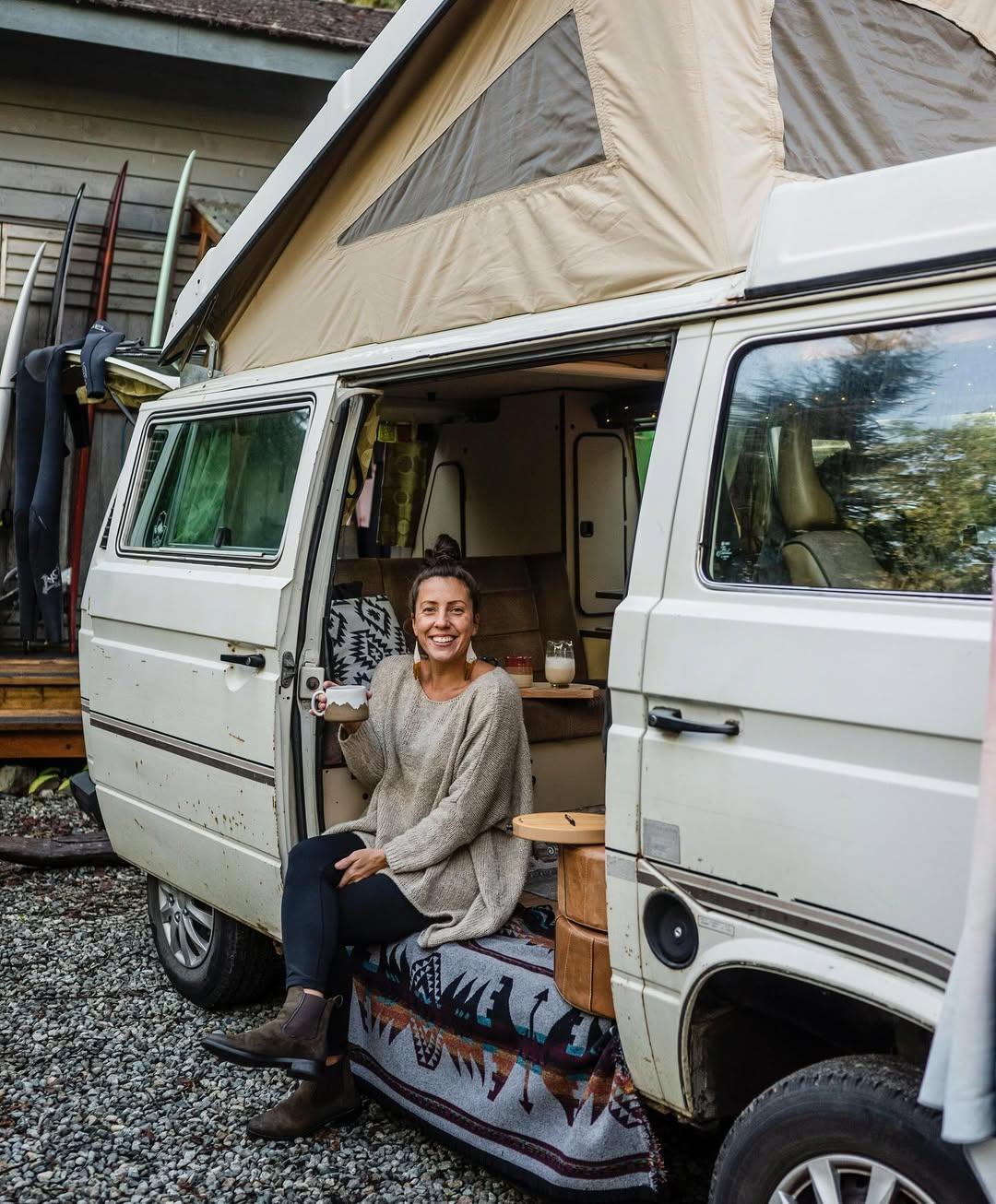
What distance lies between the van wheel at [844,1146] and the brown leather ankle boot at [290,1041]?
1.32 meters

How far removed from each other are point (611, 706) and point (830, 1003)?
74 centimetres

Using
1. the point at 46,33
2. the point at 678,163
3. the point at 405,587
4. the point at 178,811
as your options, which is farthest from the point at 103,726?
the point at 46,33

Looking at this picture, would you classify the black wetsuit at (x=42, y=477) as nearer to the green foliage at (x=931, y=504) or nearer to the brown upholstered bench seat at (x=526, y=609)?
the brown upholstered bench seat at (x=526, y=609)

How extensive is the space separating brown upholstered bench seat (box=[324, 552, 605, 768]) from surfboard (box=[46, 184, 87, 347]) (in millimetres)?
4907

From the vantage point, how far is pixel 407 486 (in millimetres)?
5973

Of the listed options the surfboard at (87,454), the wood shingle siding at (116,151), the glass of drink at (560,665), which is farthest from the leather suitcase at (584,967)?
the wood shingle siding at (116,151)

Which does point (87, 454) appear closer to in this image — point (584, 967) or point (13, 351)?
point (13, 351)

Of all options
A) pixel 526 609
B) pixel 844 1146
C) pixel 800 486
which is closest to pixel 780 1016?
pixel 844 1146

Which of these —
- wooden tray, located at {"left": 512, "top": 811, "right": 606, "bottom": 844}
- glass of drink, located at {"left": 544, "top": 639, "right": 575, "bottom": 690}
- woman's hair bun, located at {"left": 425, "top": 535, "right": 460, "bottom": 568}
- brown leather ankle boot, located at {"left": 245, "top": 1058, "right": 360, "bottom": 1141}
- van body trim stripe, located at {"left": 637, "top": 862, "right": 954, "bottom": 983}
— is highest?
woman's hair bun, located at {"left": 425, "top": 535, "right": 460, "bottom": 568}

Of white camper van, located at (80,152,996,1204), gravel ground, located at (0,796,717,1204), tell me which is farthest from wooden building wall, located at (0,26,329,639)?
white camper van, located at (80,152,996,1204)

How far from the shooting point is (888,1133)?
92.7 inches

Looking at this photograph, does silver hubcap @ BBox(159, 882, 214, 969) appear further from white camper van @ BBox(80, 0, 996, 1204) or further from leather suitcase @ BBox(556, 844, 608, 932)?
leather suitcase @ BBox(556, 844, 608, 932)

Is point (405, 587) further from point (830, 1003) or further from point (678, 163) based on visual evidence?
point (830, 1003)

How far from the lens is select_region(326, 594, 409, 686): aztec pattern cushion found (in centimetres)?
443
